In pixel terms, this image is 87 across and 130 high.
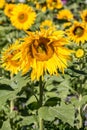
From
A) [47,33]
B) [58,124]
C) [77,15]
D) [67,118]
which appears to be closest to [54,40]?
[47,33]

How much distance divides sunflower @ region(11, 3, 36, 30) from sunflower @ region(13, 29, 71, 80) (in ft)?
11.3

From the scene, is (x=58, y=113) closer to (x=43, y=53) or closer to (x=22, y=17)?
(x=43, y=53)

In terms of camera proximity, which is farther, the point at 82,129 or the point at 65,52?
the point at 82,129

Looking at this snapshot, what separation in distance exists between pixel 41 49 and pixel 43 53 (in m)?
0.03

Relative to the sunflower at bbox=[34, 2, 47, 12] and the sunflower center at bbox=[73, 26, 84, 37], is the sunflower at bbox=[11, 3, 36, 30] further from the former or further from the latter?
the sunflower center at bbox=[73, 26, 84, 37]

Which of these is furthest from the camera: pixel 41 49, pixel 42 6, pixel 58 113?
pixel 42 6

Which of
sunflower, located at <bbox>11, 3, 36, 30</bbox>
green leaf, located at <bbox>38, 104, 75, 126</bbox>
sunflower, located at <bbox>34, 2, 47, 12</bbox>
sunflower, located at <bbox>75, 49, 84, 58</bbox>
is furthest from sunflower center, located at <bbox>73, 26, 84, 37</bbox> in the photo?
sunflower, located at <bbox>34, 2, 47, 12</bbox>

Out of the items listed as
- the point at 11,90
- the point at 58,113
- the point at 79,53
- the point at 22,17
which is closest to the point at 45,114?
the point at 58,113

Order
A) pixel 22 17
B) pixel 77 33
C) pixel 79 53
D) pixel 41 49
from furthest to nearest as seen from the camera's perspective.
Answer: pixel 22 17, pixel 77 33, pixel 79 53, pixel 41 49

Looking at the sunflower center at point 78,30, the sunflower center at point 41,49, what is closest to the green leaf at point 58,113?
the sunflower center at point 41,49

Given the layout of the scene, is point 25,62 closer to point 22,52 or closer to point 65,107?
point 22,52

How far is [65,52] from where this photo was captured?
106 inches

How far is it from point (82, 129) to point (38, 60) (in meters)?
1.22

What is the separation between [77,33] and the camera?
4.01m
